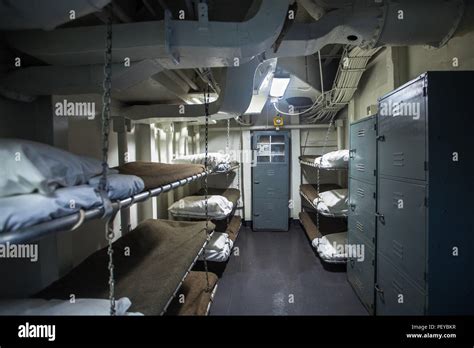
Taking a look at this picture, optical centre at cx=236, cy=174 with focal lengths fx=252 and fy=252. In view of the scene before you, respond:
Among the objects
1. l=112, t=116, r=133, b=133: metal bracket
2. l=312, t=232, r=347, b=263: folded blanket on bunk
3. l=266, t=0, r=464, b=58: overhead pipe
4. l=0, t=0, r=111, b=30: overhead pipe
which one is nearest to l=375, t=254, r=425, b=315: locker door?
l=312, t=232, r=347, b=263: folded blanket on bunk

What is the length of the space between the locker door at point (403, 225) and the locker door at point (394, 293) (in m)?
0.07

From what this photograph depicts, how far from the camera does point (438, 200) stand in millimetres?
1486

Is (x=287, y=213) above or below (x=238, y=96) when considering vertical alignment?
below

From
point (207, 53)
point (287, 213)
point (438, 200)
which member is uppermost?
point (207, 53)

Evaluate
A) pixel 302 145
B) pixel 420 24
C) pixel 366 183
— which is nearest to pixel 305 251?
pixel 366 183

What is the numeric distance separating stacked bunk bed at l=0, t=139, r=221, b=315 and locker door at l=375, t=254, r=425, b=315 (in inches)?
56.3

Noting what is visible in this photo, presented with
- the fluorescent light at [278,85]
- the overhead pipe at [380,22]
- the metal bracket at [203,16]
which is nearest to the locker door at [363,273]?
the overhead pipe at [380,22]

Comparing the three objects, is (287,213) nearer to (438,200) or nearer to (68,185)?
(438,200)

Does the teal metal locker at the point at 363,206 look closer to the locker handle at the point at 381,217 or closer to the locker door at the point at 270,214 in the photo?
the locker handle at the point at 381,217

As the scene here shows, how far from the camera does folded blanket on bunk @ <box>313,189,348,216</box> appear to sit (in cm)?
332

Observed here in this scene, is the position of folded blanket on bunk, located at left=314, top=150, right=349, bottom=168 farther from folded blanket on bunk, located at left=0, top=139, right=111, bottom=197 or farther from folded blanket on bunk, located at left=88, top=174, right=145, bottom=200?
folded blanket on bunk, located at left=0, top=139, right=111, bottom=197

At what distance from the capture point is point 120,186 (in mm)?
969

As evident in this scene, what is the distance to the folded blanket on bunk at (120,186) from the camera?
924 mm
